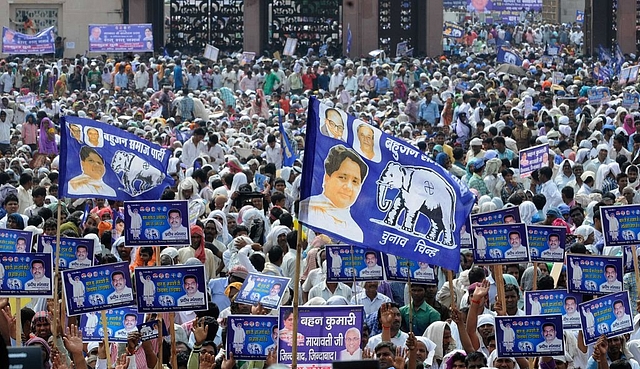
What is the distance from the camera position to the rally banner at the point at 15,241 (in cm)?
1073

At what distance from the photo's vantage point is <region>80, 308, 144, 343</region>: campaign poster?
9227 mm

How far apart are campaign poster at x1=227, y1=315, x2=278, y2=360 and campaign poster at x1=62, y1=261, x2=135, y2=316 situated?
0.71 m

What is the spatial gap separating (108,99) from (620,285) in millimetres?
22775

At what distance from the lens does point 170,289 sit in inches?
352

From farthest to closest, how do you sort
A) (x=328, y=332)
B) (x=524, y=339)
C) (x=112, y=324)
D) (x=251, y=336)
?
1. (x=112, y=324)
2. (x=251, y=336)
3. (x=524, y=339)
4. (x=328, y=332)

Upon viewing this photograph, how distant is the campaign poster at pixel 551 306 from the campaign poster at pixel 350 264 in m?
1.12

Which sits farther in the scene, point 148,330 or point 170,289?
point 148,330

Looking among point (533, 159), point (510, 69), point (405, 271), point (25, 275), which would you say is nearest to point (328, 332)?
point (405, 271)

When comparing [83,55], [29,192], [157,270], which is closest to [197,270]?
[157,270]

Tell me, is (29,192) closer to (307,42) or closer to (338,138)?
(338,138)

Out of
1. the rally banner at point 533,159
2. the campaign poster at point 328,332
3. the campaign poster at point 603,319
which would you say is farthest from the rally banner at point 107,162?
the rally banner at point 533,159

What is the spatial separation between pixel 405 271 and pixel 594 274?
46.0 inches

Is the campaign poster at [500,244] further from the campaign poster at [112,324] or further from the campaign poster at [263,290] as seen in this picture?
the campaign poster at [112,324]

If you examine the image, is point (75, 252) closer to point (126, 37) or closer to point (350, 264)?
point (350, 264)
